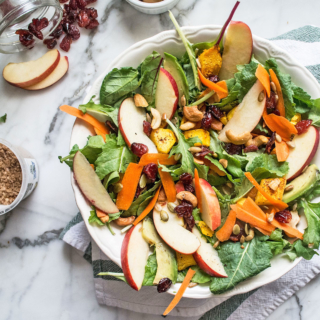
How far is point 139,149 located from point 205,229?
0.50m

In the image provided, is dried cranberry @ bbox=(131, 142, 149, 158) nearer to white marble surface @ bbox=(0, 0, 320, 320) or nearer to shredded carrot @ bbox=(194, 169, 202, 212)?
shredded carrot @ bbox=(194, 169, 202, 212)

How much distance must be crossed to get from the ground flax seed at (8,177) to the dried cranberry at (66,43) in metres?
0.72

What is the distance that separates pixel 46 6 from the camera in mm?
2131

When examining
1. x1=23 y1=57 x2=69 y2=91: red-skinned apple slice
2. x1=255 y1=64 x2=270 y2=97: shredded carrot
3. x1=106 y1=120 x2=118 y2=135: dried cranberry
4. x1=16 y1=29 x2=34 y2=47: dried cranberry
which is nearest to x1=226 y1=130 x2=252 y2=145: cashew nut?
x1=255 y1=64 x2=270 y2=97: shredded carrot

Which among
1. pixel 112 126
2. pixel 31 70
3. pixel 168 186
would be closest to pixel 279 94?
pixel 168 186

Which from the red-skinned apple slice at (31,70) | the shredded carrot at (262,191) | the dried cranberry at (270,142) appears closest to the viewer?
the shredded carrot at (262,191)

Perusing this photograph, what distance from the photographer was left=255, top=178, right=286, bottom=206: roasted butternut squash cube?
4.75 ft

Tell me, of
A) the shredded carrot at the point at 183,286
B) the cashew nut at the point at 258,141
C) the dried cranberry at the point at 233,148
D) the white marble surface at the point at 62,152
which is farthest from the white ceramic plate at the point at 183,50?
the white marble surface at the point at 62,152

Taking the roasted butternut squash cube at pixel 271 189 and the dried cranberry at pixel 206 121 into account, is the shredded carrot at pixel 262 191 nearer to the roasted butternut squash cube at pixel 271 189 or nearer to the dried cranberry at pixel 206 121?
the roasted butternut squash cube at pixel 271 189

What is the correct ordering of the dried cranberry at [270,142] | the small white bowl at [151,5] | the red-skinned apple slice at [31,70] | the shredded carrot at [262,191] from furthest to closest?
→ the red-skinned apple slice at [31,70], the small white bowl at [151,5], the dried cranberry at [270,142], the shredded carrot at [262,191]

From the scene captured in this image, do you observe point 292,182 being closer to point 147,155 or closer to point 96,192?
point 147,155

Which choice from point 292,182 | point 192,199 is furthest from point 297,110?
point 192,199

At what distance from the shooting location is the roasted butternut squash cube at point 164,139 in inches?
60.7

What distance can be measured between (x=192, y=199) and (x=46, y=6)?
163 cm
